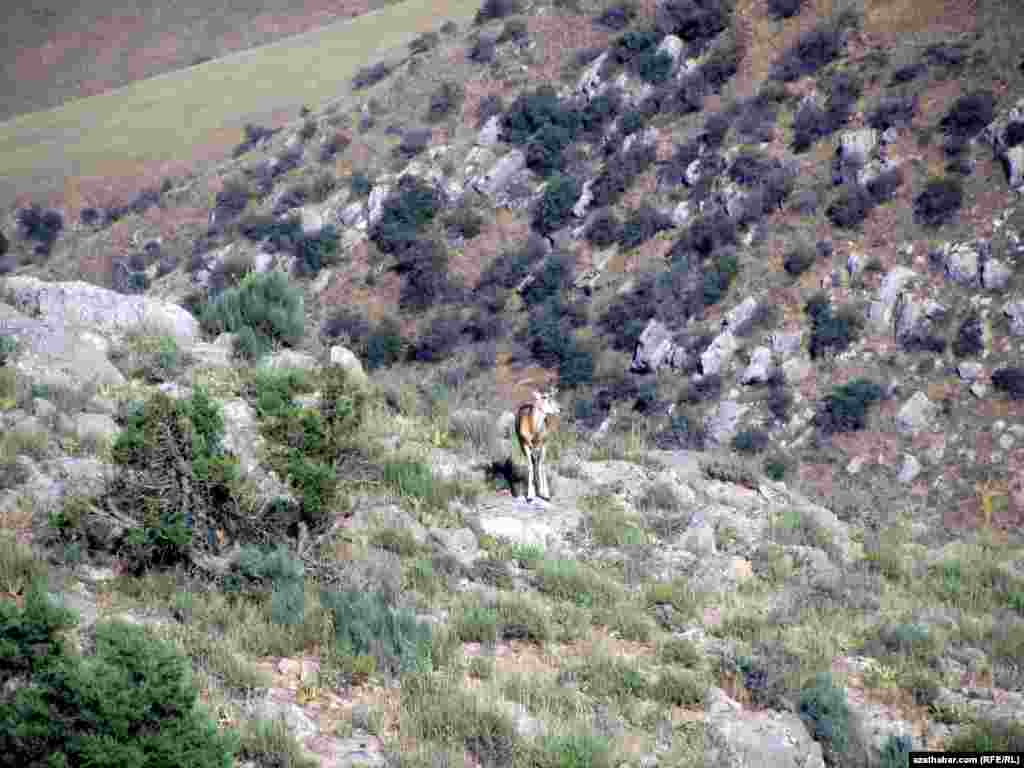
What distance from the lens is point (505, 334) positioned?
4159 centimetres

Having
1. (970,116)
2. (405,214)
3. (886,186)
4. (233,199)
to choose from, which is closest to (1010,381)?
(886,186)

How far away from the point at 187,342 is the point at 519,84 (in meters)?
40.9

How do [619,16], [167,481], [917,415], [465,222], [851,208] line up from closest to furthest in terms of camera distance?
[167,481] → [917,415] → [851,208] → [465,222] → [619,16]

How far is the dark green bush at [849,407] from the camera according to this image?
103 ft

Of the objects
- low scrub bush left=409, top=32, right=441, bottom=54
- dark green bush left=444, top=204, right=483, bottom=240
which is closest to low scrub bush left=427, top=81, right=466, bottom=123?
dark green bush left=444, top=204, right=483, bottom=240

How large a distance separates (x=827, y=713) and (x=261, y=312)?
10917 mm

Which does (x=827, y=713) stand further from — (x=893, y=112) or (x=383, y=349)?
(x=893, y=112)

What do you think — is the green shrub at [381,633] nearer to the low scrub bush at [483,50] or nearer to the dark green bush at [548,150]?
the dark green bush at [548,150]

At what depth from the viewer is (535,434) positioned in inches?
433

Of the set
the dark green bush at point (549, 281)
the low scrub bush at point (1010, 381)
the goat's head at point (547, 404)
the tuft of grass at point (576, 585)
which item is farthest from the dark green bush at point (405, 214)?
the tuft of grass at point (576, 585)

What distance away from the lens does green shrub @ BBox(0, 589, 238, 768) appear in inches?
197

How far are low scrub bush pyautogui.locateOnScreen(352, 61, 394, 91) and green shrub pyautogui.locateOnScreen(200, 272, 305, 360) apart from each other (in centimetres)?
5008

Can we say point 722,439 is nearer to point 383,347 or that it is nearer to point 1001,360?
point 1001,360

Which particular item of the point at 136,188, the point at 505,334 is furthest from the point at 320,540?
the point at 136,188
